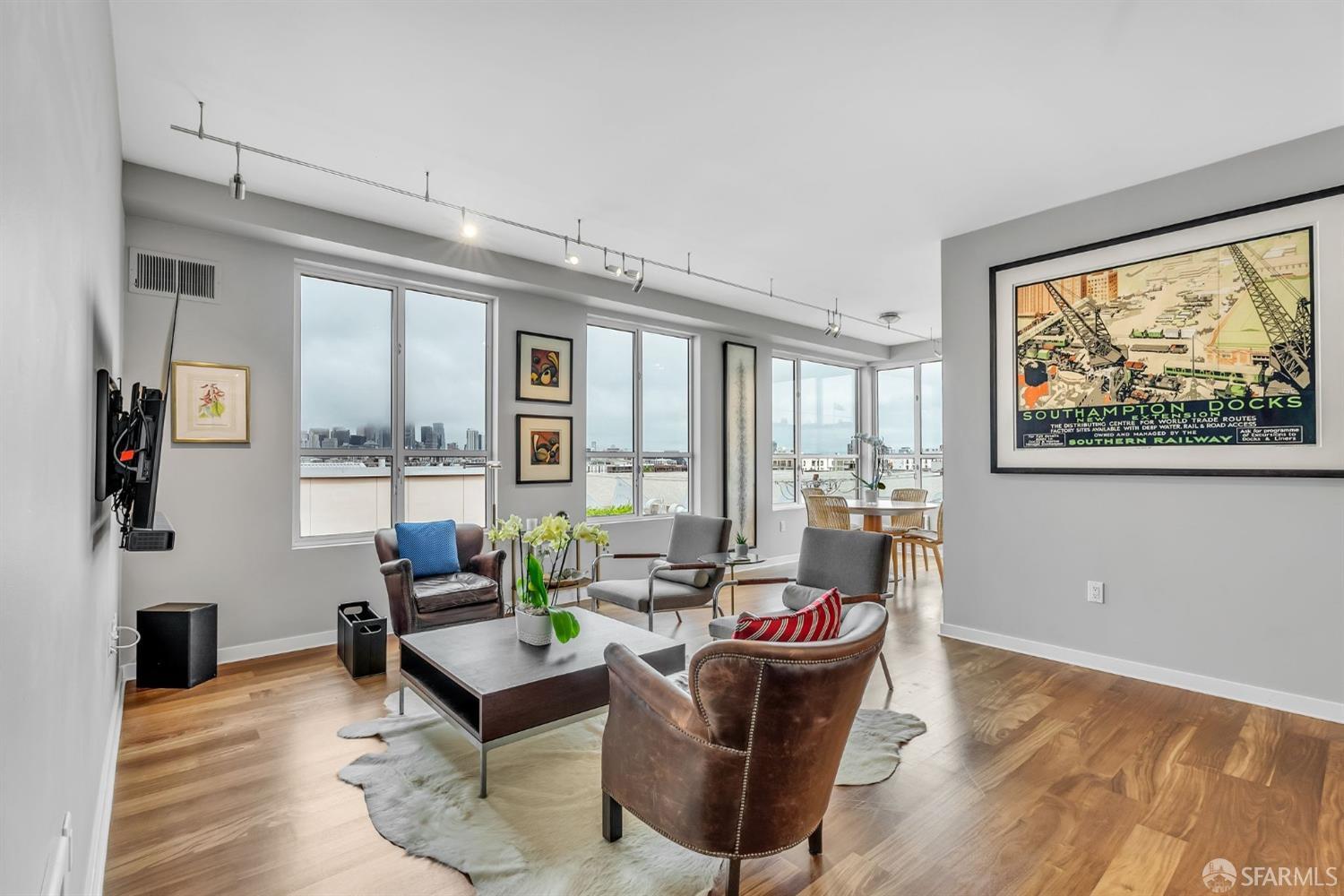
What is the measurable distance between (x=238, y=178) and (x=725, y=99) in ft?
7.68

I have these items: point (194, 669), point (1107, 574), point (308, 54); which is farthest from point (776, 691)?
point (194, 669)

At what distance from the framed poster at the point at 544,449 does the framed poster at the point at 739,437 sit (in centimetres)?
201

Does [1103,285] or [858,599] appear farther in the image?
[1103,285]

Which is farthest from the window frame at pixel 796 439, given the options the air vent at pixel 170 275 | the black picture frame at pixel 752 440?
the air vent at pixel 170 275

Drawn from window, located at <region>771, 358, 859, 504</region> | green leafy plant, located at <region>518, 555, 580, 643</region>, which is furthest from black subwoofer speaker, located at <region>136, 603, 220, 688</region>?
window, located at <region>771, 358, 859, 504</region>

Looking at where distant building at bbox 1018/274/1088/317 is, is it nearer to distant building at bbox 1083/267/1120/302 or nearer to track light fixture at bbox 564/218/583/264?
distant building at bbox 1083/267/1120/302

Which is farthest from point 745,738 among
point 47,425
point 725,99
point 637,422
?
point 637,422

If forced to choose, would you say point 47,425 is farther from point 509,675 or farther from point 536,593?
point 536,593

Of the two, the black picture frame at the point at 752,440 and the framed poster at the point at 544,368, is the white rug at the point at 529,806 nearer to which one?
the framed poster at the point at 544,368

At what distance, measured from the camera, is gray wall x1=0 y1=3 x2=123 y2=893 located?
87 cm

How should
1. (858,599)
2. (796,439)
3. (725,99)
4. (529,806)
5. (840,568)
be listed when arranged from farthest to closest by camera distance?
Answer: (796,439) → (840,568) → (858,599) → (725,99) → (529,806)

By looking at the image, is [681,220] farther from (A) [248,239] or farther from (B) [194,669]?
(B) [194,669]

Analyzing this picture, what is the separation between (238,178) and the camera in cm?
316

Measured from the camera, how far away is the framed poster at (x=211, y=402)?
12.8 feet
